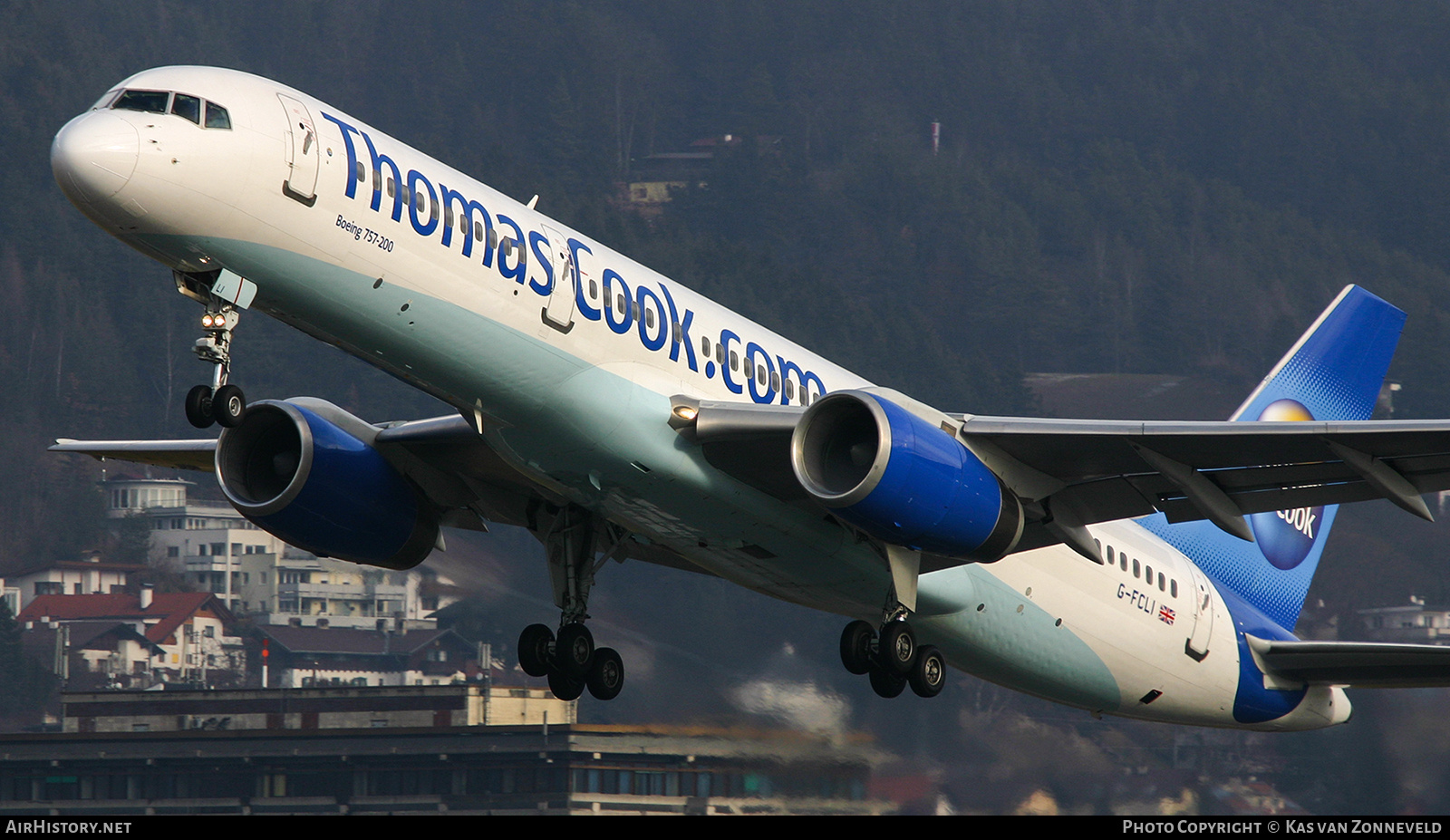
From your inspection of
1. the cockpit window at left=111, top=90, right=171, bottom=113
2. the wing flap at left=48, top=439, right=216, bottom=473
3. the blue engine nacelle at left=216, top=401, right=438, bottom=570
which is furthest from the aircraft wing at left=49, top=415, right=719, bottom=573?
the cockpit window at left=111, top=90, right=171, bottom=113

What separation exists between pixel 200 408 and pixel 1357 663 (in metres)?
18.2

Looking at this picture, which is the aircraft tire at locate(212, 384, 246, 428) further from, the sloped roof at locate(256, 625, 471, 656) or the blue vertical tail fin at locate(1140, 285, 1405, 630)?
the sloped roof at locate(256, 625, 471, 656)

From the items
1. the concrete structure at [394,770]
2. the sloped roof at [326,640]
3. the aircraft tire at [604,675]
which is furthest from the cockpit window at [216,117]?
the sloped roof at [326,640]

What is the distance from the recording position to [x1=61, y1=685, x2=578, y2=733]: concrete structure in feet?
176

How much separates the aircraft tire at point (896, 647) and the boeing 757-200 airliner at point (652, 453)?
0.12 ft

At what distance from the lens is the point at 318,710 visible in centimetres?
5697

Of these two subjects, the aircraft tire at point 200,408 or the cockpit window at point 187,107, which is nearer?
the cockpit window at point 187,107

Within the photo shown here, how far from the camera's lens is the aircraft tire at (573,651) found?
24531 mm

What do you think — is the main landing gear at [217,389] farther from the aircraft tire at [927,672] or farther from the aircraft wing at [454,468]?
the aircraft tire at [927,672]

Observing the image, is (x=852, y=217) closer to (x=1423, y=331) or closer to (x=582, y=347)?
(x=1423, y=331)

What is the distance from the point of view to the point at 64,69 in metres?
162

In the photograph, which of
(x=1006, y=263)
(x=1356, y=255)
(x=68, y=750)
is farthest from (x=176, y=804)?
(x=1356, y=255)

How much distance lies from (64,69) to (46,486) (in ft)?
239

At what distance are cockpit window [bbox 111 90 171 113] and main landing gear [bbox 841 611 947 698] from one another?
11.1m
